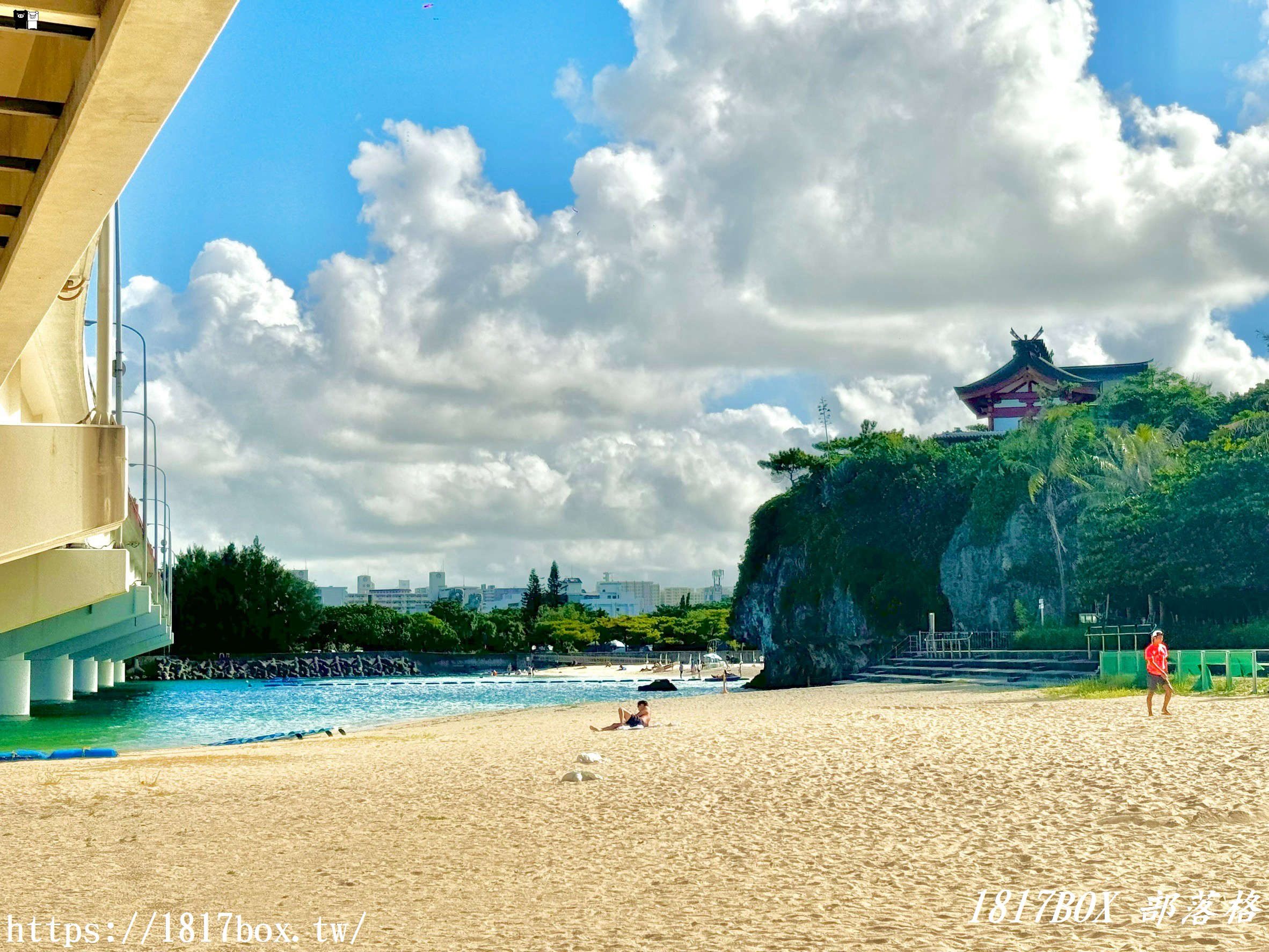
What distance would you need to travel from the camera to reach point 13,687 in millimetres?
41938

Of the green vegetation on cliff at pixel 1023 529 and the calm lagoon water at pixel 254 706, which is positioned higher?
the green vegetation on cliff at pixel 1023 529

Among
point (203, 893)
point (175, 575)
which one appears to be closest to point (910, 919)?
point (203, 893)

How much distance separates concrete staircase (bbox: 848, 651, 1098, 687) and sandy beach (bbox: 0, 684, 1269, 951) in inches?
685

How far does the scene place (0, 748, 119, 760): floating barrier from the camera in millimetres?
21875

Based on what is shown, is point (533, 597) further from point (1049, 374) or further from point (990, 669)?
point (990, 669)

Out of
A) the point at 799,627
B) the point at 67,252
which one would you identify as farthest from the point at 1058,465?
the point at 67,252

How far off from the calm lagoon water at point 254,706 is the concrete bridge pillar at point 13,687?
0.90m

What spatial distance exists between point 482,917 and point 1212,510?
130 feet

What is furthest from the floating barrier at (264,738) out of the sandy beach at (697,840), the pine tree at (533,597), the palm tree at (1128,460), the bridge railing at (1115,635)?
the pine tree at (533,597)

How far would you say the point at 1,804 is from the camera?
13.5m

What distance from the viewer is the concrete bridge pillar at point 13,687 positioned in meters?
41.6

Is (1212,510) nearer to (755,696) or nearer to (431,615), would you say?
(755,696)

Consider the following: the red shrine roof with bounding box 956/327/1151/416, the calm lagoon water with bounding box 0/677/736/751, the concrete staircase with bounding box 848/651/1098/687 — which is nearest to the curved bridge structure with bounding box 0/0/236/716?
the calm lagoon water with bounding box 0/677/736/751

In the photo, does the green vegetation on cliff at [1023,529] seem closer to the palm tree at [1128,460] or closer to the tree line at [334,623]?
the palm tree at [1128,460]
